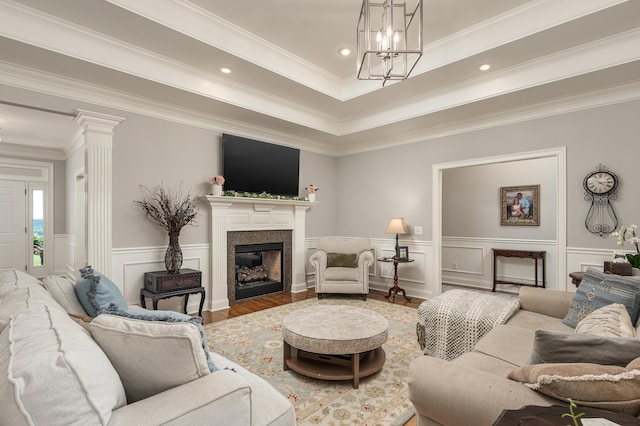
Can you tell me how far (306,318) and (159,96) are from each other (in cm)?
297

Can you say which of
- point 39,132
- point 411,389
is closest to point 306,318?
point 411,389

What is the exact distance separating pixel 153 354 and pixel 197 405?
24 centimetres

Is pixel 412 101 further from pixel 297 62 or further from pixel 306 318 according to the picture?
pixel 306 318

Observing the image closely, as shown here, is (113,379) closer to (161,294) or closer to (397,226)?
(161,294)

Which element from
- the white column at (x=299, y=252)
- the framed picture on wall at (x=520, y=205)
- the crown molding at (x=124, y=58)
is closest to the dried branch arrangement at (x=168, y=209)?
the crown molding at (x=124, y=58)

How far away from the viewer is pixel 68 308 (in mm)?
1849

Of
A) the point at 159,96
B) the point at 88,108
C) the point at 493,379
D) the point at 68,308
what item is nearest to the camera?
the point at 493,379

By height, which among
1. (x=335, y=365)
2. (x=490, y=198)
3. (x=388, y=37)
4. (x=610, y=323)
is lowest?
(x=335, y=365)

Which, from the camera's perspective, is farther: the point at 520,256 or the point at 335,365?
the point at 520,256

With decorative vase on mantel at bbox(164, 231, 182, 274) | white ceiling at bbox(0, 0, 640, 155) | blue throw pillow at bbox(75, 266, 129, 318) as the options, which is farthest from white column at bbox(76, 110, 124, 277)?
blue throw pillow at bbox(75, 266, 129, 318)

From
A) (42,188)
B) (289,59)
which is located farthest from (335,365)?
(42,188)

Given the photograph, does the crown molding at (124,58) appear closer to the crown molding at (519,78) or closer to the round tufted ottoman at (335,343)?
the crown molding at (519,78)

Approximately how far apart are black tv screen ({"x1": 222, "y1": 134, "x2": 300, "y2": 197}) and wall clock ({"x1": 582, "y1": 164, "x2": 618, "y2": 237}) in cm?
380

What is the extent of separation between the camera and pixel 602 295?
212cm
